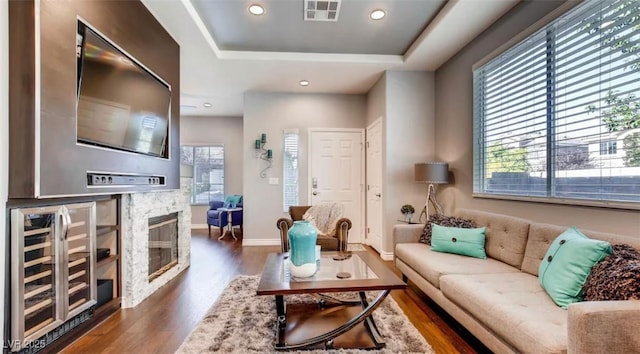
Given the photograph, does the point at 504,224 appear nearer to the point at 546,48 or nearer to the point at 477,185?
the point at 477,185

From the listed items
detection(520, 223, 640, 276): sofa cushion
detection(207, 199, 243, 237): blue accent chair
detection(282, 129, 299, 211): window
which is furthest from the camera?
detection(207, 199, 243, 237): blue accent chair

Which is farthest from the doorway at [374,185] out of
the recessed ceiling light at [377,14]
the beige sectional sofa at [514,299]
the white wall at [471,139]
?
the recessed ceiling light at [377,14]

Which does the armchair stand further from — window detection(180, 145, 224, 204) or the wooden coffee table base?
window detection(180, 145, 224, 204)

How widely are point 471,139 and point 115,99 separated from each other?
11.5ft

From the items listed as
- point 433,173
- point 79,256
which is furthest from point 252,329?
point 433,173

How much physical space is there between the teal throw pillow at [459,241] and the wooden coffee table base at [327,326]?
948 millimetres

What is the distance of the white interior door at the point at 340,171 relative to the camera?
207 inches

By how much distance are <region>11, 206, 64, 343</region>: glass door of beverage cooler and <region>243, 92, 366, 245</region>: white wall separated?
320 centimetres

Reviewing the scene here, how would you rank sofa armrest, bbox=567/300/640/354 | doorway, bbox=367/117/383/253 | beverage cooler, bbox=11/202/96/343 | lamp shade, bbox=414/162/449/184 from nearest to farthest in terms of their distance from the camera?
sofa armrest, bbox=567/300/640/354 < beverage cooler, bbox=11/202/96/343 < lamp shade, bbox=414/162/449/184 < doorway, bbox=367/117/383/253

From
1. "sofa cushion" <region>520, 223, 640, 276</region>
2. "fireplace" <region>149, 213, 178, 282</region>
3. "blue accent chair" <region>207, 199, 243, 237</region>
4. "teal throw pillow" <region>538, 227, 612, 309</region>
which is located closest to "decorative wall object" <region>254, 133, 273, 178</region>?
"blue accent chair" <region>207, 199, 243, 237</region>

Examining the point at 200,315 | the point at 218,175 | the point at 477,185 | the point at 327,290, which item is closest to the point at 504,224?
the point at 477,185

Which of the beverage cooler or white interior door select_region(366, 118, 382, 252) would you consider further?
white interior door select_region(366, 118, 382, 252)

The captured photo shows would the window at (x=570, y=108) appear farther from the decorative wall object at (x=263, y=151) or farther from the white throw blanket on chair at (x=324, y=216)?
the decorative wall object at (x=263, y=151)

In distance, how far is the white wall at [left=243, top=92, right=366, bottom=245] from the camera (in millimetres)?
5133
